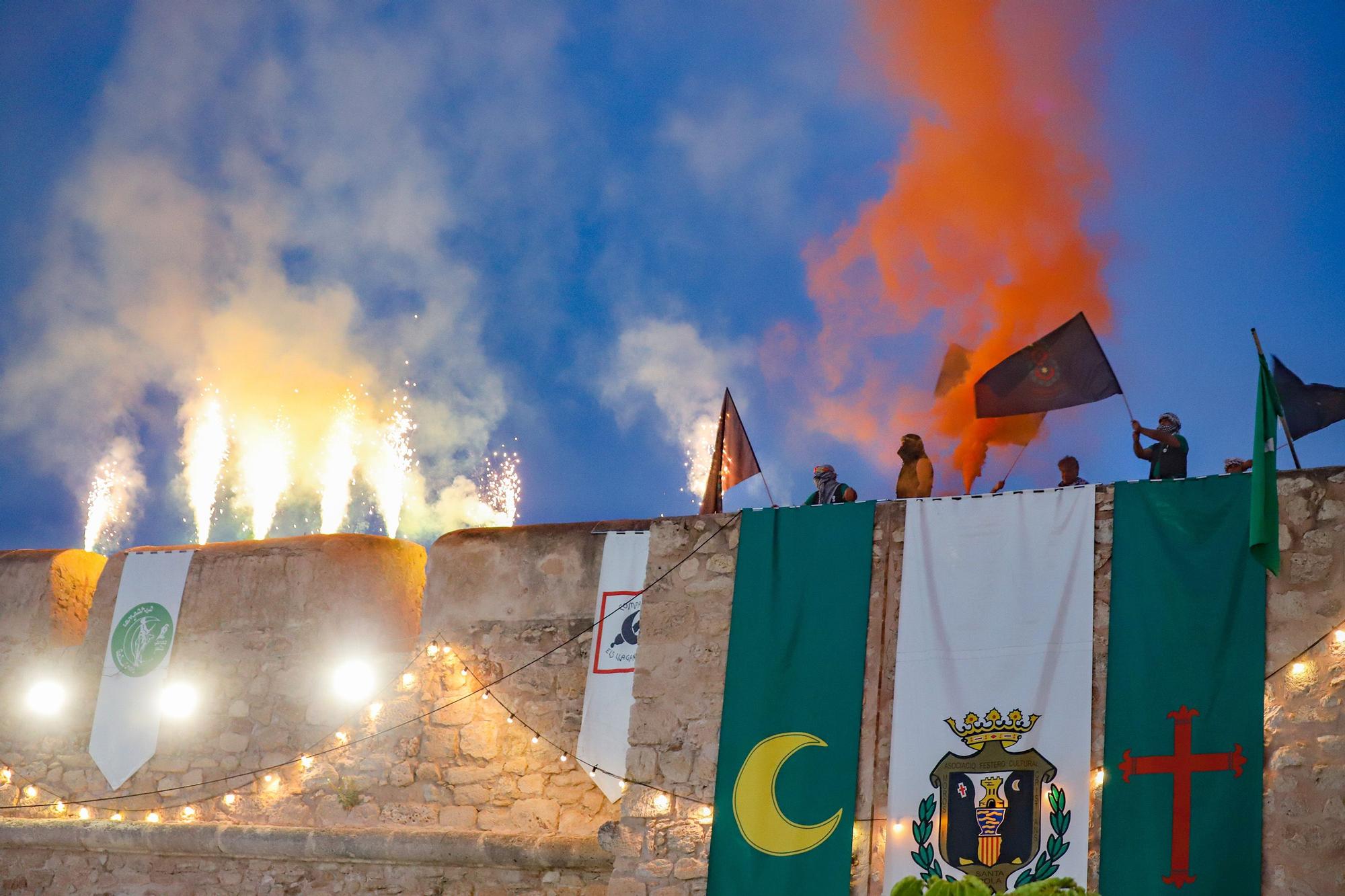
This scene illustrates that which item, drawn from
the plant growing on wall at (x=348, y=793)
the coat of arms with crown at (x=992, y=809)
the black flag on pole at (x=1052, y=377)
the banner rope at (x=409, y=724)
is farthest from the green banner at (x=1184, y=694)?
the plant growing on wall at (x=348, y=793)

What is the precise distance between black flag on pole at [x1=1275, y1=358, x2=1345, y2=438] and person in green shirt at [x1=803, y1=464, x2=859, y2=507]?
2.37 metres

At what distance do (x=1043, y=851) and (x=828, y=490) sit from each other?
2.65 m

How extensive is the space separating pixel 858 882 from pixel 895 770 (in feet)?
1.86

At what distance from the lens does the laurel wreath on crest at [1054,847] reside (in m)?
6.55

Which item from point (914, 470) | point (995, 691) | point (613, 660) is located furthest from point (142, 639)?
point (995, 691)

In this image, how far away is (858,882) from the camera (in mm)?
7047

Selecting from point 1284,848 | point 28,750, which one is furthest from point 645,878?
point 28,750

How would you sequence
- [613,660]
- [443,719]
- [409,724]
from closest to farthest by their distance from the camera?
[613,660]
[443,719]
[409,724]

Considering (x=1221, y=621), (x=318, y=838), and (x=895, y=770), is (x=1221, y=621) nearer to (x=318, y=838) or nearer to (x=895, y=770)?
(x=895, y=770)

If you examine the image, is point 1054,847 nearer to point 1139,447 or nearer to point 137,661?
point 1139,447

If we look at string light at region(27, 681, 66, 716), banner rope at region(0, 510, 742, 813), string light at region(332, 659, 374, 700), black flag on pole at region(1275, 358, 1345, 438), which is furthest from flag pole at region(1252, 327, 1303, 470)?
string light at region(27, 681, 66, 716)

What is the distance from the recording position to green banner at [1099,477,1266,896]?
6.30 meters

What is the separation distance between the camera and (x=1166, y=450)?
25.0ft

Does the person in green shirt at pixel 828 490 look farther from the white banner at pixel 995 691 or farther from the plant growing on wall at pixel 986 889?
the plant growing on wall at pixel 986 889
